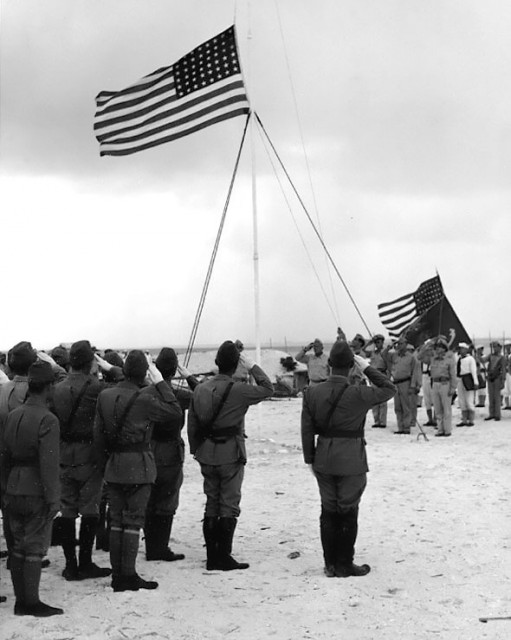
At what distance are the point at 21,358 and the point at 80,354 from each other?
513mm

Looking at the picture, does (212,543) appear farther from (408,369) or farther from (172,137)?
(408,369)

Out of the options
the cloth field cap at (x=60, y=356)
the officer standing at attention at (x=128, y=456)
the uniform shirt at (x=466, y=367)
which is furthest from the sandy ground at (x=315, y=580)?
the uniform shirt at (x=466, y=367)

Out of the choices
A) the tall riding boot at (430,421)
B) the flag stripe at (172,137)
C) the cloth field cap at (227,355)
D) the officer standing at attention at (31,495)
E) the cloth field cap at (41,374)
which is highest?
the flag stripe at (172,137)

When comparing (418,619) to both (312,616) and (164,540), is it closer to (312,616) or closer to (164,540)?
(312,616)

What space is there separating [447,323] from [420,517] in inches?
586

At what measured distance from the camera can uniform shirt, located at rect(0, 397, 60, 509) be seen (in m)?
5.57

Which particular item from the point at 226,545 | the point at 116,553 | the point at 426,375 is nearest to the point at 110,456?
the point at 116,553

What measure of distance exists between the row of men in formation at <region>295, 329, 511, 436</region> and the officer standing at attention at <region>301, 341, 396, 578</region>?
785cm

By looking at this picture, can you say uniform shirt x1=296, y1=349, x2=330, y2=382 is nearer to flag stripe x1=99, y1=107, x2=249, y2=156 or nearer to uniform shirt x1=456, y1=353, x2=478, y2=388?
uniform shirt x1=456, y1=353, x2=478, y2=388

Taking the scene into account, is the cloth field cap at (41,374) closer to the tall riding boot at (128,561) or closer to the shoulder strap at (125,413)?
the shoulder strap at (125,413)

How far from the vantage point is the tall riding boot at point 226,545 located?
6.88 m

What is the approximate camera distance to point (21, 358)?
6625mm

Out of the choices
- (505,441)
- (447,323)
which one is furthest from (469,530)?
(447,323)

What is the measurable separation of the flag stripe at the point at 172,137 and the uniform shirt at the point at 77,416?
23.2 ft
